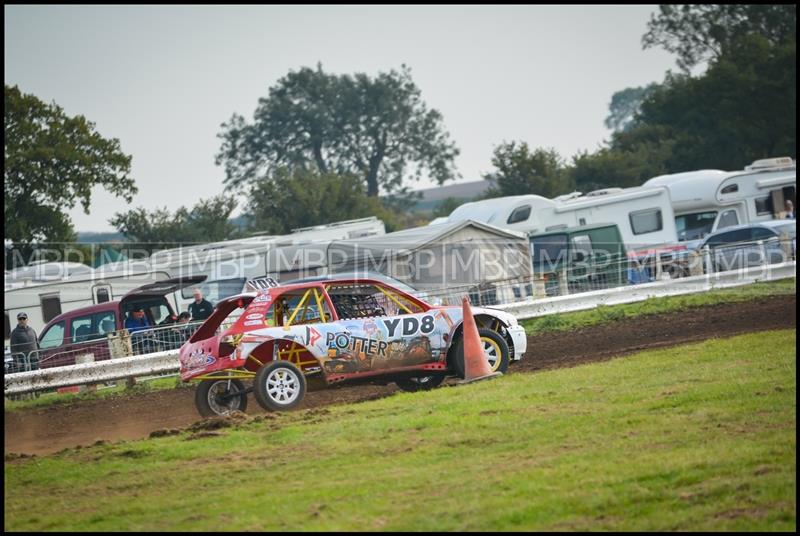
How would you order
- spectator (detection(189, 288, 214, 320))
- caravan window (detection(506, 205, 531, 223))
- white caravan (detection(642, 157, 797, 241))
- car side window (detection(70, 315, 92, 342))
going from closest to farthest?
spectator (detection(189, 288, 214, 320)) < car side window (detection(70, 315, 92, 342)) < caravan window (detection(506, 205, 531, 223)) < white caravan (detection(642, 157, 797, 241))

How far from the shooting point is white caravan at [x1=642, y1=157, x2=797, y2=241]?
33.5 meters

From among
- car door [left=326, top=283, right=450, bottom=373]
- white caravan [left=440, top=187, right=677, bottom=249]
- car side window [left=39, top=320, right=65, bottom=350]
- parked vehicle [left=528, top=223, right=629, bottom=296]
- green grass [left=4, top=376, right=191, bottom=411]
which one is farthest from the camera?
white caravan [left=440, top=187, right=677, bottom=249]

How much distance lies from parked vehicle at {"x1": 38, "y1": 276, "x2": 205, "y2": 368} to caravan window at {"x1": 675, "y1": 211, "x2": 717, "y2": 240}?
1834 cm

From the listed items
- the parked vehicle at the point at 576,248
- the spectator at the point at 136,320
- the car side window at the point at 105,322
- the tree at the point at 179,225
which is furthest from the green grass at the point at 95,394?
the tree at the point at 179,225

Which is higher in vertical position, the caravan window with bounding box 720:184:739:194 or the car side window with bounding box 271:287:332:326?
the caravan window with bounding box 720:184:739:194

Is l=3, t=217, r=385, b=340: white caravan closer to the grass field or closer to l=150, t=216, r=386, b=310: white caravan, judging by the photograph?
l=150, t=216, r=386, b=310: white caravan

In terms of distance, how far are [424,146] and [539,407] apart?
234ft

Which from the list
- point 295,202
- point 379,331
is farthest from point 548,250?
point 295,202

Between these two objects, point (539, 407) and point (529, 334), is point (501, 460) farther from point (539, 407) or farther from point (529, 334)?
point (529, 334)

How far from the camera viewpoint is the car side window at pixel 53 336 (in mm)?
21125

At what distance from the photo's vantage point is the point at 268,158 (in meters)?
79.1

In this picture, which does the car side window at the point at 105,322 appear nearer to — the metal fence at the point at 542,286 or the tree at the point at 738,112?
the metal fence at the point at 542,286

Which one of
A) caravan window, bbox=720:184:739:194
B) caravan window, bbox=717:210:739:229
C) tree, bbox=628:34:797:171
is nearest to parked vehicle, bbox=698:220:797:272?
caravan window, bbox=720:184:739:194

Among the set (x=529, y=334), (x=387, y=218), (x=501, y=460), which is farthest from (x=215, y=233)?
(x=501, y=460)
